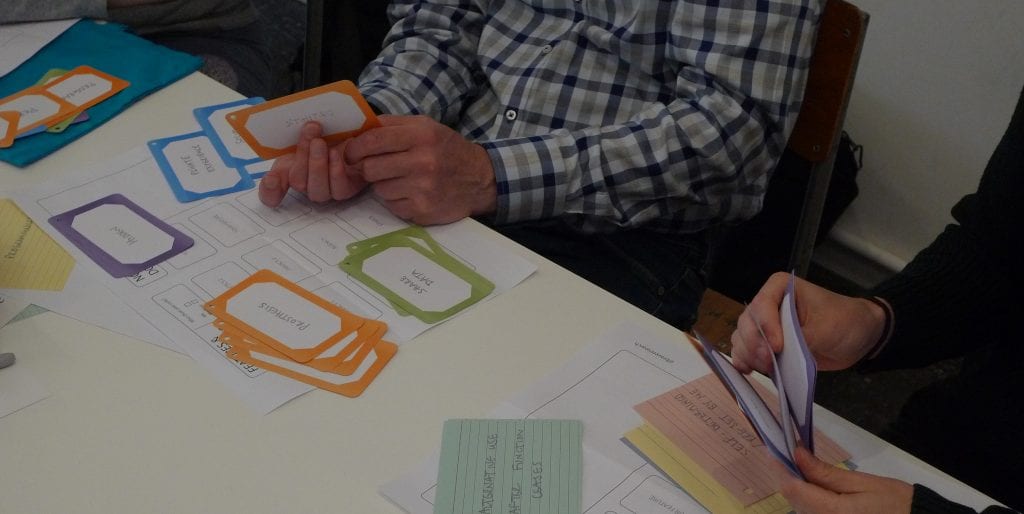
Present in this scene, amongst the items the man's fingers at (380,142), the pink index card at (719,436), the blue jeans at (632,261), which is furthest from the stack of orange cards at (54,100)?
the pink index card at (719,436)

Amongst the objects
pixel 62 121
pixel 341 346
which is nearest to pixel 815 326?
pixel 341 346

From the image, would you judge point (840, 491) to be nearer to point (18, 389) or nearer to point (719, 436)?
point (719, 436)

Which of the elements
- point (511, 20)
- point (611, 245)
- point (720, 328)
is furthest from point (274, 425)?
point (720, 328)

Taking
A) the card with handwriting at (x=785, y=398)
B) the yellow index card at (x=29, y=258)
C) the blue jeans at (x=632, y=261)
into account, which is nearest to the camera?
the card with handwriting at (x=785, y=398)

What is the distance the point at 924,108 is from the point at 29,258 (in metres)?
1.73

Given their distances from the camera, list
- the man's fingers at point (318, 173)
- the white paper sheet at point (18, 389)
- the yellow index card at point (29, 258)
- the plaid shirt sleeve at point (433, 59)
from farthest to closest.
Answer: the plaid shirt sleeve at point (433, 59)
the man's fingers at point (318, 173)
the yellow index card at point (29, 258)
the white paper sheet at point (18, 389)

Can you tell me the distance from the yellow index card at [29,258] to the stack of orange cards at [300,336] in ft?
0.58

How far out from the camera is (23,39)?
136cm

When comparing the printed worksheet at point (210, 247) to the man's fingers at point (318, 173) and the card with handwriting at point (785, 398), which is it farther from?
the card with handwriting at point (785, 398)

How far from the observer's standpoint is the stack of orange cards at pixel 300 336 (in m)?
0.87

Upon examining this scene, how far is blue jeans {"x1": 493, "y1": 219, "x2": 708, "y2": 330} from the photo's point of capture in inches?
51.1

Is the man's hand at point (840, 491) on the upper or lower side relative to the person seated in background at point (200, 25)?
upper

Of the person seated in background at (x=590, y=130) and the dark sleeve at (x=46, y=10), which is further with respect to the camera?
the dark sleeve at (x=46, y=10)

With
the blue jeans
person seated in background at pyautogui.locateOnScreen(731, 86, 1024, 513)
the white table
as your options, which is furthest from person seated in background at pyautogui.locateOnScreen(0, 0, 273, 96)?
person seated in background at pyautogui.locateOnScreen(731, 86, 1024, 513)
